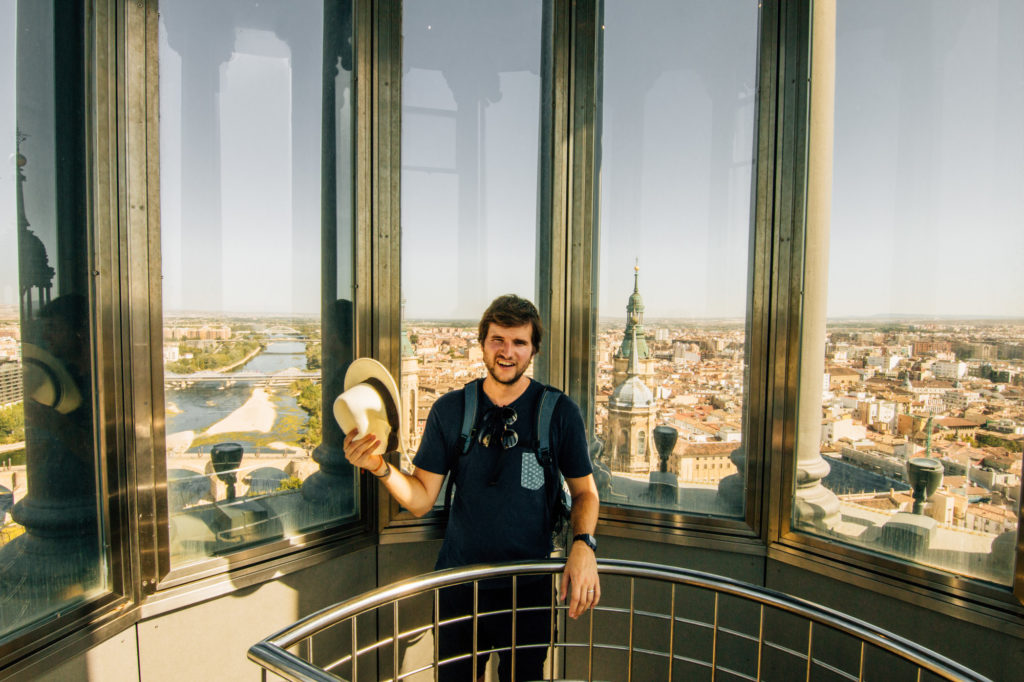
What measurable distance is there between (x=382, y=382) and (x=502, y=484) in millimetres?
529

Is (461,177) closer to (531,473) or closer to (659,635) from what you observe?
(531,473)

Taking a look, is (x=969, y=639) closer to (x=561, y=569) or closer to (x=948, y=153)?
(x=561, y=569)

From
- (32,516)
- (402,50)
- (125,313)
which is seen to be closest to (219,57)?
(402,50)

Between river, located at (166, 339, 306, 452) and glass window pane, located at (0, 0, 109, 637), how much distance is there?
26 centimetres

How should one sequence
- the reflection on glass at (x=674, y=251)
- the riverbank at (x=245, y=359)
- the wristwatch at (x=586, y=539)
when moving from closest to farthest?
the wristwatch at (x=586, y=539) → the riverbank at (x=245, y=359) → the reflection on glass at (x=674, y=251)

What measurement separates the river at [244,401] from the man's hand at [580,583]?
1250 mm

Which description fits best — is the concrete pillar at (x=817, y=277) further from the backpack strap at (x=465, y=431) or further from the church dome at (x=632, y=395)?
the backpack strap at (x=465, y=431)

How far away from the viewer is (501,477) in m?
1.86

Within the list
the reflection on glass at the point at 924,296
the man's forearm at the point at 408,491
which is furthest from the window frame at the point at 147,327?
the reflection on glass at the point at 924,296

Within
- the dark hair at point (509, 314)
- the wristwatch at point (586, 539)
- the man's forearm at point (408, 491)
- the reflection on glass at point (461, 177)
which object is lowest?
the wristwatch at point (586, 539)

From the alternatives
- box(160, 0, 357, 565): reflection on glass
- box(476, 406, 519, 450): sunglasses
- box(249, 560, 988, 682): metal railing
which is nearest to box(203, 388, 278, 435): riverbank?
box(160, 0, 357, 565): reflection on glass

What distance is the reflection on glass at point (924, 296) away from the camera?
6.27ft

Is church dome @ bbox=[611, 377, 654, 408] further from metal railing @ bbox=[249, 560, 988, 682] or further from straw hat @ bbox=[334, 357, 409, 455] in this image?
straw hat @ bbox=[334, 357, 409, 455]

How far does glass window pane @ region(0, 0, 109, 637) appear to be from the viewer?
159 centimetres
